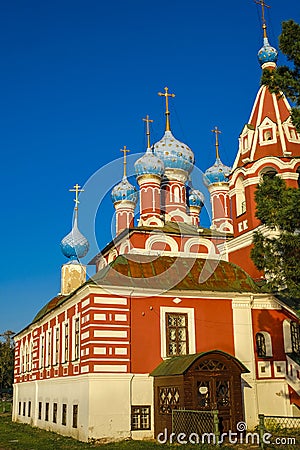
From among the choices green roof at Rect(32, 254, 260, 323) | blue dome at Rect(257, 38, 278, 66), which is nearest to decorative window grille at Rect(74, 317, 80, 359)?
green roof at Rect(32, 254, 260, 323)

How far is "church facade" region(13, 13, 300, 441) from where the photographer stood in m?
15.0

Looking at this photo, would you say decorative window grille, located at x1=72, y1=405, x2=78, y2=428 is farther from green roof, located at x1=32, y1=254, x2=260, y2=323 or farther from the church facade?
green roof, located at x1=32, y1=254, x2=260, y2=323

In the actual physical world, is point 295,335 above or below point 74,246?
below

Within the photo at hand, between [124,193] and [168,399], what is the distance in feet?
61.9

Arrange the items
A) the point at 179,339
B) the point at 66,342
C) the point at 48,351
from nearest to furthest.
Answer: the point at 179,339, the point at 66,342, the point at 48,351

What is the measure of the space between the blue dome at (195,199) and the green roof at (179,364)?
1755 centimetres

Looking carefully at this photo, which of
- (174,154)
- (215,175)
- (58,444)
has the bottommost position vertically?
(58,444)

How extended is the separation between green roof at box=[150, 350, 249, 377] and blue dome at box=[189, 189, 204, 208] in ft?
57.6

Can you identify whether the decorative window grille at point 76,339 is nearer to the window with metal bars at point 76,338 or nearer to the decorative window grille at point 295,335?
the window with metal bars at point 76,338

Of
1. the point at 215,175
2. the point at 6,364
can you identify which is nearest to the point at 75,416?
the point at 215,175

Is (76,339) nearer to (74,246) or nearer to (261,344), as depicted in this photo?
(261,344)

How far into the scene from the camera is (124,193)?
Result: 107 ft

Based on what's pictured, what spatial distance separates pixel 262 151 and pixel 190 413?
39.2 feet

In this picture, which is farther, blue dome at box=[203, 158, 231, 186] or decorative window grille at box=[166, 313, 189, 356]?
blue dome at box=[203, 158, 231, 186]
